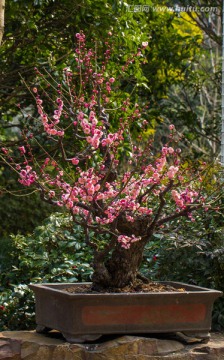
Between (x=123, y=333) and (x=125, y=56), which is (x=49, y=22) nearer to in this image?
(x=125, y=56)

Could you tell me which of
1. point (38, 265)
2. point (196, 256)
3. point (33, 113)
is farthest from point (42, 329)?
point (33, 113)

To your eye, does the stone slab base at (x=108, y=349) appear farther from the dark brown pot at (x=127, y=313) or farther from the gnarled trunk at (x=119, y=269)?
the gnarled trunk at (x=119, y=269)

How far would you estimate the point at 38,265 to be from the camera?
18.7 feet

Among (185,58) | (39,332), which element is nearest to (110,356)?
(39,332)

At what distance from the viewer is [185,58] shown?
970 centimetres

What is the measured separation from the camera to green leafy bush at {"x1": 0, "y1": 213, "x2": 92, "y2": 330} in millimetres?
5609

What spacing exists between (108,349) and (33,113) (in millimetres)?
5391

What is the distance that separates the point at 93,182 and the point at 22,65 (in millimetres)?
3902

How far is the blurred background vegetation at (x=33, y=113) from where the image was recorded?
5465mm

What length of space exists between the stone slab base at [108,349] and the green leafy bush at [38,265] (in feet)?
3.94

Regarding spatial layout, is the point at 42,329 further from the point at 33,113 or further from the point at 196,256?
the point at 33,113

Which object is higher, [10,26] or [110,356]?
[10,26]

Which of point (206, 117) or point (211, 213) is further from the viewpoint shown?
point (206, 117)

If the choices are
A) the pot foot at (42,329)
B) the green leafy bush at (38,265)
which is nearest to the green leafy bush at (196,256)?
the green leafy bush at (38,265)
